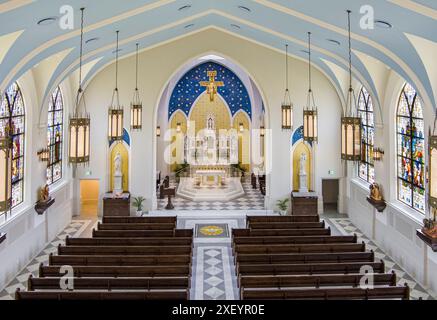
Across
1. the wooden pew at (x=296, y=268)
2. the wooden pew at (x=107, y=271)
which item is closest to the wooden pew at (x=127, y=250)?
the wooden pew at (x=107, y=271)

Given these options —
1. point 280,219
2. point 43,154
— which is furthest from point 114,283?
point 43,154

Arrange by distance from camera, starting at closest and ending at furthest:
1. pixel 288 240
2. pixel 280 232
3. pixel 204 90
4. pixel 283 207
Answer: pixel 288 240 → pixel 280 232 → pixel 283 207 → pixel 204 90

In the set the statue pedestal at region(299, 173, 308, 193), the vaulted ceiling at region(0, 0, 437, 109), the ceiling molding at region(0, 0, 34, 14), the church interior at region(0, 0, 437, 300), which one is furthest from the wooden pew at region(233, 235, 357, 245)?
the ceiling molding at region(0, 0, 34, 14)

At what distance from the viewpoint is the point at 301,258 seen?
34.4 feet

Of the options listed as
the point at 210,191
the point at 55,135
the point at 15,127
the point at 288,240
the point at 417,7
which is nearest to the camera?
the point at 417,7

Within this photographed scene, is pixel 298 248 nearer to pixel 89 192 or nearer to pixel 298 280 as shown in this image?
pixel 298 280

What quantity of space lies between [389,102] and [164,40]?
934 centimetres

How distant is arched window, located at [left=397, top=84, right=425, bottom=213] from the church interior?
7 centimetres

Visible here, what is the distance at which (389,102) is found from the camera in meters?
14.0

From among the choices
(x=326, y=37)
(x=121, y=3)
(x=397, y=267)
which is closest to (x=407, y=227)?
(x=397, y=267)

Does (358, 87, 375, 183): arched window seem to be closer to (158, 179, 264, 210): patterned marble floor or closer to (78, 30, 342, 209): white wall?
(78, 30, 342, 209): white wall

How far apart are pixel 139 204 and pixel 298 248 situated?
936 cm

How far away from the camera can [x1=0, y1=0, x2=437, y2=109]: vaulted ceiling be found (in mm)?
8422
